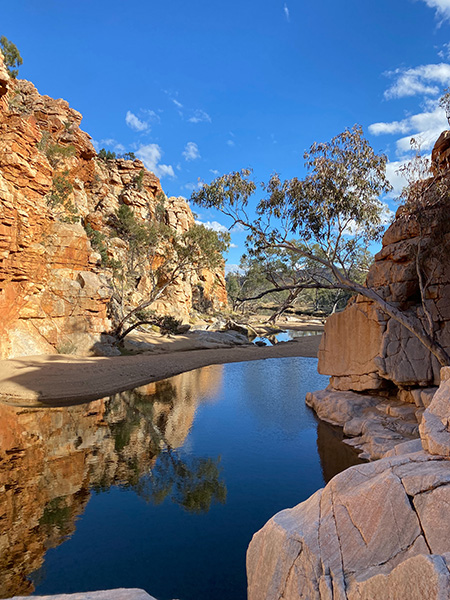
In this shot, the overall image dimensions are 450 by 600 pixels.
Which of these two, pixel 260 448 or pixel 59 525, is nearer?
pixel 59 525

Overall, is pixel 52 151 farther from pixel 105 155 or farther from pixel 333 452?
pixel 333 452

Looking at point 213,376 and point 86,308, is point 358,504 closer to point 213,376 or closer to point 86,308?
point 213,376

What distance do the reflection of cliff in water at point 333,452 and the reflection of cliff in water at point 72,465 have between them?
3039 mm

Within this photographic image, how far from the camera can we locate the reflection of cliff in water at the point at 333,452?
9562 mm

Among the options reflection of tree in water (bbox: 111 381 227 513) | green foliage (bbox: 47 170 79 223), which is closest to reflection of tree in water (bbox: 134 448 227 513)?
reflection of tree in water (bbox: 111 381 227 513)

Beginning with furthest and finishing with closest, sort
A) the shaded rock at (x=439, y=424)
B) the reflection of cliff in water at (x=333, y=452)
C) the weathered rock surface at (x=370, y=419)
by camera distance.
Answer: the weathered rock surface at (x=370, y=419), the reflection of cliff in water at (x=333, y=452), the shaded rock at (x=439, y=424)

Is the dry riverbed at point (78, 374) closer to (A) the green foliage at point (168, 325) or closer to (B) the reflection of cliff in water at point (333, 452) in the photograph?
(A) the green foliage at point (168, 325)

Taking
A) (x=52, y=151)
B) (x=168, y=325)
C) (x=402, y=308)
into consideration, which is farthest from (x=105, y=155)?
(x=402, y=308)

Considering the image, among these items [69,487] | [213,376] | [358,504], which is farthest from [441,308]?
[213,376]

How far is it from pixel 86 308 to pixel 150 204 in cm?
3448

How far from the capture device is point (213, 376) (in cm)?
2161

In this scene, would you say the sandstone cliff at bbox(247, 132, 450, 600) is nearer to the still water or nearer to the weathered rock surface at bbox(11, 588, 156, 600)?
the weathered rock surface at bbox(11, 588, 156, 600)

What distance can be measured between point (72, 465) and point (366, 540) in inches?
328

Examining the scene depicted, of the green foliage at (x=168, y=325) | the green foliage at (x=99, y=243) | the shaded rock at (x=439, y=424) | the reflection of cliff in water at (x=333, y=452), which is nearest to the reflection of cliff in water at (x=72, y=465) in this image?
the reflection of cliff in water at (x=333, y=452)
